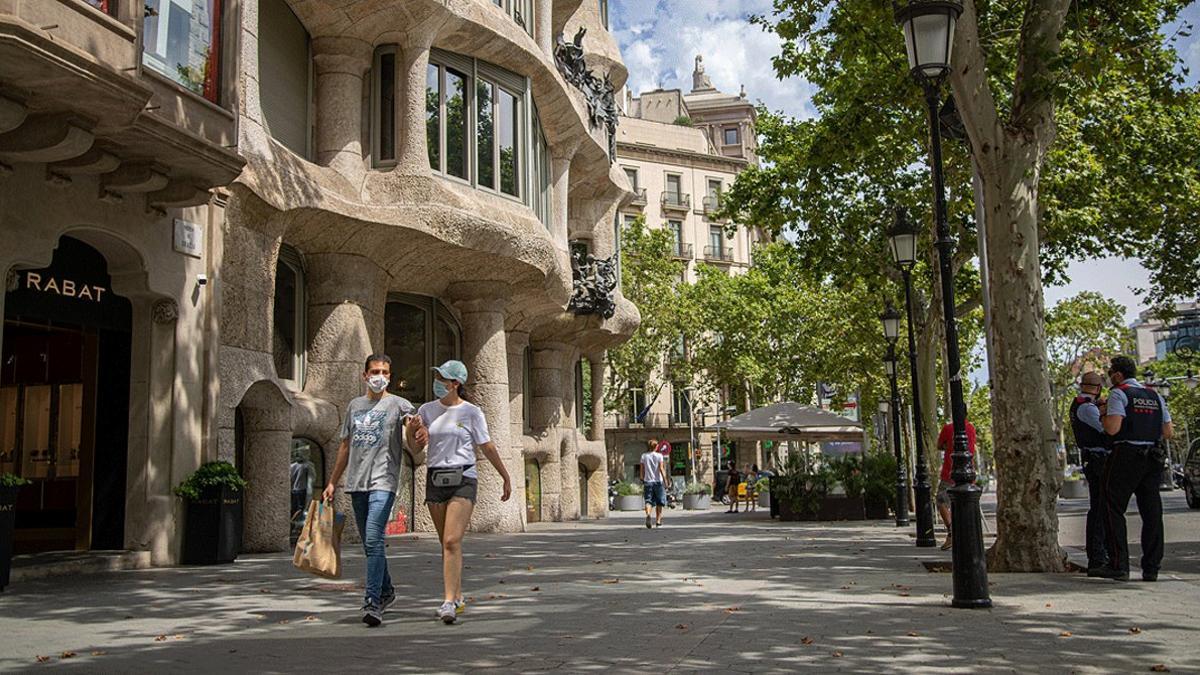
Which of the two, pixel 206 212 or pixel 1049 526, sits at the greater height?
pixel 206 212

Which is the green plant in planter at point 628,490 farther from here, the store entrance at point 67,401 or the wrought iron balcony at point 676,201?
the wrought iron balcony at point 676,201

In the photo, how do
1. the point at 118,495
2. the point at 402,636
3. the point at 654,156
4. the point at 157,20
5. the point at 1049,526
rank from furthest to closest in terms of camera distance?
the point at 654,156 → the point at 118,495 → the point at 157,20 → the point at 1049,526 → the point at 402,636

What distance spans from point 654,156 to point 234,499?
56668mm

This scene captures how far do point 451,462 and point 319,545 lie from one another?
3.64ft

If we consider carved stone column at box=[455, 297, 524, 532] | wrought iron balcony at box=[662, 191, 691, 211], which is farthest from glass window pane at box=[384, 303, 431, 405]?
wrought iron balcony at box=[662, 191, 691, 211]

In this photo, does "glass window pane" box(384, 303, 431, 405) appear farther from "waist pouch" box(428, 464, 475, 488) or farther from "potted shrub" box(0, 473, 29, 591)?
"waist pouch" box(428, 464, 475, 488)

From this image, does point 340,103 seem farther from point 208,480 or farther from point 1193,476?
point 1193,476

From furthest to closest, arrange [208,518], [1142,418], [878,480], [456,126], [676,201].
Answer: [676,201] < [878,480] < [456,126] < [208,518] < [1142,418]

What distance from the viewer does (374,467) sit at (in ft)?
24.2

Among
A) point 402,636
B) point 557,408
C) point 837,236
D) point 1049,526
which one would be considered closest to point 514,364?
point 557,408

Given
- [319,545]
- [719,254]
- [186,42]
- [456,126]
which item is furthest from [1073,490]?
[319,545]

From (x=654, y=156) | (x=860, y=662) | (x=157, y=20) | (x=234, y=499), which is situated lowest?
(x=860, y=662)

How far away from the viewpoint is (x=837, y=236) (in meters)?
25.1

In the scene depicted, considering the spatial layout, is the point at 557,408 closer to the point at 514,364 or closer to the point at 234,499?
the point at 514,364
